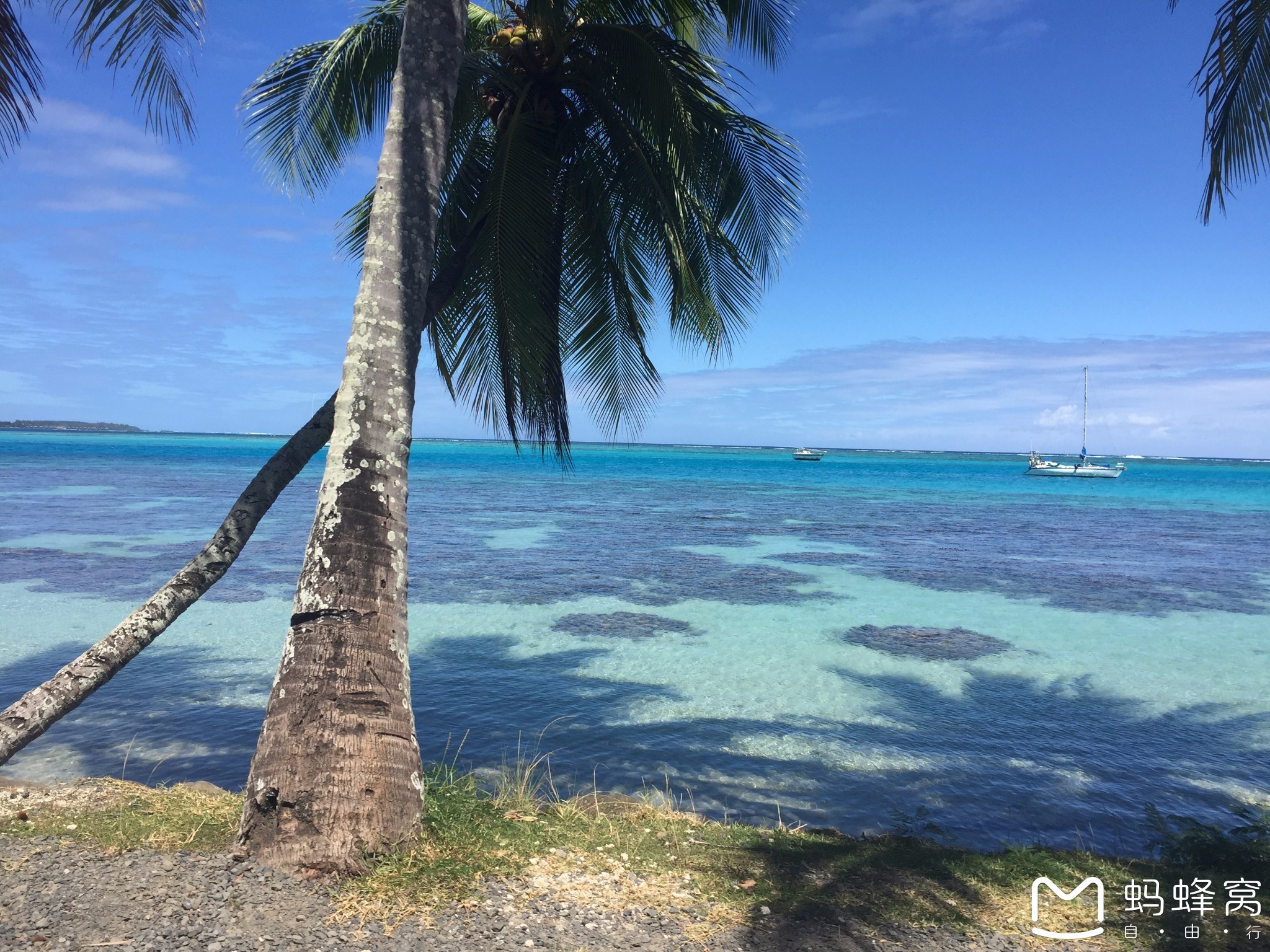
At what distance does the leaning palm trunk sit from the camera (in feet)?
13.1

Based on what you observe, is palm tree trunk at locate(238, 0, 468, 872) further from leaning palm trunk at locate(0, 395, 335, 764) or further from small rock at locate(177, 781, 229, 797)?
small rock at locate(177, 781, 229, 797)

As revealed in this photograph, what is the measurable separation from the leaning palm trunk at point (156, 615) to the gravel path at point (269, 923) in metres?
0.70

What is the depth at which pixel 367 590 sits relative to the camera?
13.5 feet

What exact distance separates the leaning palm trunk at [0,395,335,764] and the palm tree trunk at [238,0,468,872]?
0.50m

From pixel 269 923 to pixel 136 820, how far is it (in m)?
1.60

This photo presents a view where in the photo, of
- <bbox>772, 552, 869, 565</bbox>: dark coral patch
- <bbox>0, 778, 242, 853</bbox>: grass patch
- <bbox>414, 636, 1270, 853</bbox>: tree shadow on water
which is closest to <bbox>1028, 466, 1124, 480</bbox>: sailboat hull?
<bbox>772, 552, 869, 565</bbox>: dark coral patch

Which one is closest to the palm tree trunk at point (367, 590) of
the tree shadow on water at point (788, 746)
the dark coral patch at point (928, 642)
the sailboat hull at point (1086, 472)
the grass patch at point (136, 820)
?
the grass patch at point (136, 820)

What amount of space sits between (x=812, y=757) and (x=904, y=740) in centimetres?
127

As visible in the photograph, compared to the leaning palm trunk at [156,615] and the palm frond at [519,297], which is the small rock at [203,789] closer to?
the leaning palm trunk at [156,615]

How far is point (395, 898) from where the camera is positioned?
3.68m

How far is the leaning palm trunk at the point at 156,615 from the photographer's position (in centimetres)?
401

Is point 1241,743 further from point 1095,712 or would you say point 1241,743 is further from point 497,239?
point 497,239

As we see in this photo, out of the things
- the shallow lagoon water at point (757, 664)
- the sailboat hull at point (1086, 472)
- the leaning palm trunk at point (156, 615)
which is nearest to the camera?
the leaning palm trunk at point (156, 615)

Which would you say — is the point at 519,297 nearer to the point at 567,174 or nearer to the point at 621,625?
the point at 567,174
